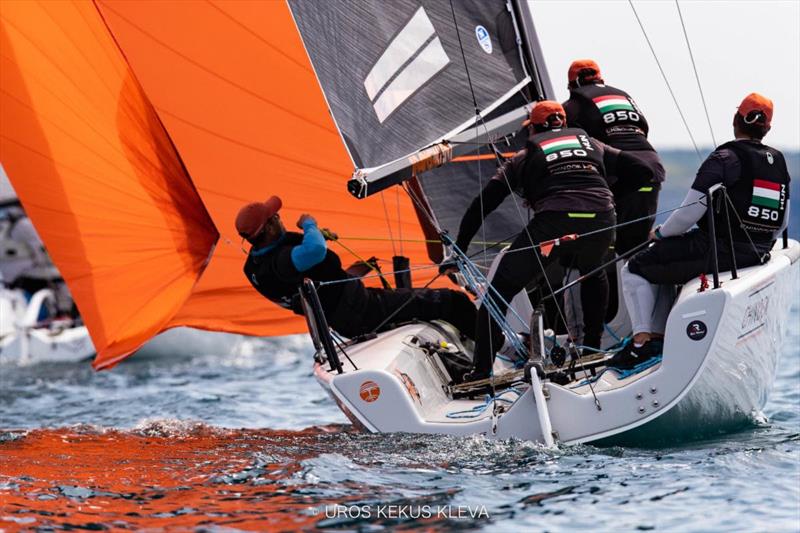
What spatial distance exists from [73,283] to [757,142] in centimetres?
425

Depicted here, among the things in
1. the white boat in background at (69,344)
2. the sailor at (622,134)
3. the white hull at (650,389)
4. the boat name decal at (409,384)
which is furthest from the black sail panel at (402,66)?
the white boat in background at (69,344)

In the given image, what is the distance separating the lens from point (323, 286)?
598 cm

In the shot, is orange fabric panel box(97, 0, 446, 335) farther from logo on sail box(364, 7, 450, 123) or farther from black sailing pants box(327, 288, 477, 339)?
logo on sail box(364, 7, 450, 123)

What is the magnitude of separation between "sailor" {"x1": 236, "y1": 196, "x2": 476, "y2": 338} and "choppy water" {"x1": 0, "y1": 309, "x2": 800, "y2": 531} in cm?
62

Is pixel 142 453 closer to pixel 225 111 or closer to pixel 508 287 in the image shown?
pixel 508 287

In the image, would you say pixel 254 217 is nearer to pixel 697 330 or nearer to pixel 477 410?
pixel 477 410

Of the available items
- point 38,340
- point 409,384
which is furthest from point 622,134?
point 38,340

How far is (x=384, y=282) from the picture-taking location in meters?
6.53

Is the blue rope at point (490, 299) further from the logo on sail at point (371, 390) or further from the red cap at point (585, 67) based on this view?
the red cap at point (585, 67)

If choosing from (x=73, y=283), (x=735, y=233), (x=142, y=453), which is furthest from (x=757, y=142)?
(x=73, y=283)

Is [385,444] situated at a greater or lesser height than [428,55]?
lesser

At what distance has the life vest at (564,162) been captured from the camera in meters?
5.50

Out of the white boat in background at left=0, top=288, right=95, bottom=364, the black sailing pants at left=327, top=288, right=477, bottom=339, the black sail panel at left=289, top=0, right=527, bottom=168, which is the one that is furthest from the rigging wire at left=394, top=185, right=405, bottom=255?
the white boat in background at left=0, top=288, right=95, bottom=364

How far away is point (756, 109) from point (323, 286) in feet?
6.91
